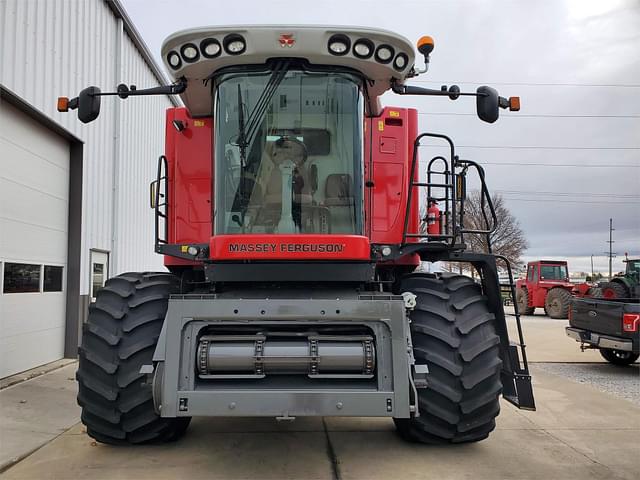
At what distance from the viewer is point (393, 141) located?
17.2 ft

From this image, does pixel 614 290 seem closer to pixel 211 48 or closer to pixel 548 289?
pixel 548 289

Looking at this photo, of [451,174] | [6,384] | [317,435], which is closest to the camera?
[451,174]

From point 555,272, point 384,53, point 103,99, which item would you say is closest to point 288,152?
point 384,53

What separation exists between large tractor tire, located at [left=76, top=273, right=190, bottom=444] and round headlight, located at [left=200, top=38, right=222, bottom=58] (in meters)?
1.90

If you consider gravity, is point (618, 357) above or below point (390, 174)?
below

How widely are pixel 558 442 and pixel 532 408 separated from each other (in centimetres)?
104

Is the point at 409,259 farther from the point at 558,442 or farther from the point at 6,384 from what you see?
the point at 6,384

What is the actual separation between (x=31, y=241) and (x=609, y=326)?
9273 millimetres

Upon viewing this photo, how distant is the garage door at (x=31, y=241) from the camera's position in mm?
7242

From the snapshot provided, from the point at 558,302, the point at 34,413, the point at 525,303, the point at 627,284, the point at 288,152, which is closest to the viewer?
the point at 288,152

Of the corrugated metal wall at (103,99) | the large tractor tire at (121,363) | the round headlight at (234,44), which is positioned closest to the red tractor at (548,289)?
the corrugated metal wall at (103,99)

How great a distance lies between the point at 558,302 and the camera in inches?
→ 824

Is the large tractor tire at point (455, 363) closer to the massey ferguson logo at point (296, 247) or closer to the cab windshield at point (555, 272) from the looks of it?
the massey ferguson logo at point (296, 247)

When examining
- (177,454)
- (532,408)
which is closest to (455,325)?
(532,408)
